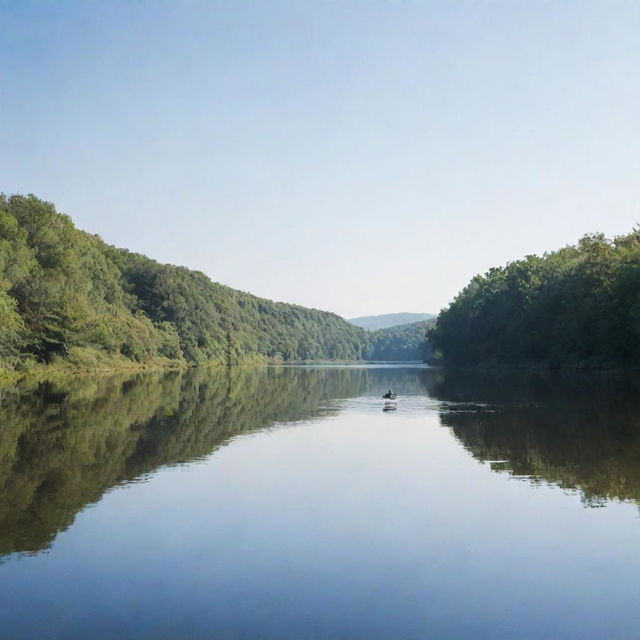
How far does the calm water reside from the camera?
9.77m

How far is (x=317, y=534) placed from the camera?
46.2ft

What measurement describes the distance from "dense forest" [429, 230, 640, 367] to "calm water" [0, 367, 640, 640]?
174 feet

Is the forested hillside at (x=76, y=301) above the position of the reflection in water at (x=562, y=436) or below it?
above

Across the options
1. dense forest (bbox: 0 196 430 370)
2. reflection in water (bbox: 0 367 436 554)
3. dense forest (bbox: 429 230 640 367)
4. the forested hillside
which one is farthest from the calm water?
dense forest (bbox: 429 230 640 367)

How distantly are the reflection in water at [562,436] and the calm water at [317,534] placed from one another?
0.21 metres

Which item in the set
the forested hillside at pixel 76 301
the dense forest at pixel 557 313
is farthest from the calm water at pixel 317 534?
the dense forest at pixel 557 313

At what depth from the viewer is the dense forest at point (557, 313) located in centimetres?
7894

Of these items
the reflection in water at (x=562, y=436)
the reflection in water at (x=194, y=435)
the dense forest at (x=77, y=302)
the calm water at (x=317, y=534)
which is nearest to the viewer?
the calm water at (x=317, y=534)

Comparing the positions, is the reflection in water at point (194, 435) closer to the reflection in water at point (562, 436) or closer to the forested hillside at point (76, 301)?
the reflection in water at point (562, 436)

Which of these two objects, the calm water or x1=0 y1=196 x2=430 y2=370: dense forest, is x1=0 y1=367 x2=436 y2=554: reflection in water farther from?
x1=0 y1=196 x2=430 y2=370: dense forest

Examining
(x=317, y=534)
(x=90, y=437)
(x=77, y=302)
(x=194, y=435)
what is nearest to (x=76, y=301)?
(x=77, y=302)

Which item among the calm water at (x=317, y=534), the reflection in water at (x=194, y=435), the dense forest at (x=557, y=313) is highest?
the dense forest at (x=557, y=313)

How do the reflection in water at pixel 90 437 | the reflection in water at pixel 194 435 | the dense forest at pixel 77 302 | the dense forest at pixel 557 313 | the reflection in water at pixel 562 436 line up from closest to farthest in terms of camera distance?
1. the reflection in water at pixel 90 437
2. the reflection in water at pixel 194 435
3. the reflection in water at pixel 562 436
4. the dense forest at pixel 77 302
5. the dense forest at pixel 557 313

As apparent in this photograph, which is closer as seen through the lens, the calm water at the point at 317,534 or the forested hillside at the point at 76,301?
the calm water at the point at 317,534
